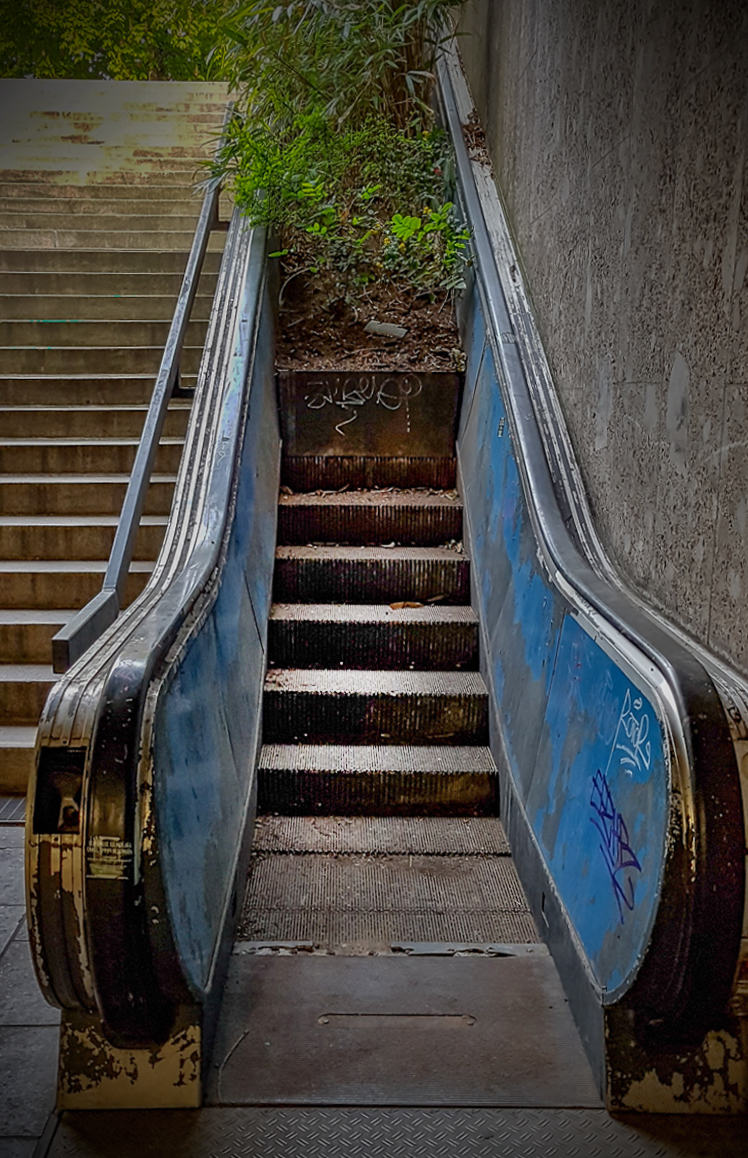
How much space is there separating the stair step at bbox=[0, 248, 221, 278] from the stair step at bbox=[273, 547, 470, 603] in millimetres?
3246

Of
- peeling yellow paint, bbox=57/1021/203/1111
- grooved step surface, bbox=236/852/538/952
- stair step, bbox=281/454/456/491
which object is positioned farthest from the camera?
stair step, bbox=281/454/456/491

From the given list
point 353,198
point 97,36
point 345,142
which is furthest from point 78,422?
point 97,36

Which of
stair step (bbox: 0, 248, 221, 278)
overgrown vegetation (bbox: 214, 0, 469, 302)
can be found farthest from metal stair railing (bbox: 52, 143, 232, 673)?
stair step (bbox: 0, 248, 221, 278)

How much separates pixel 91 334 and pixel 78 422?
1038 millimetres

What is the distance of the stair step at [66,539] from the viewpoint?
166 inches

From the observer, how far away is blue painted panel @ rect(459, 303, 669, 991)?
183 cm

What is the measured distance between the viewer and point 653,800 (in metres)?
1.78

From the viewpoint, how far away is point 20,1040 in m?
2.10

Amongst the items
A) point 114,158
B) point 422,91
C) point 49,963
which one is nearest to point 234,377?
point 49,963

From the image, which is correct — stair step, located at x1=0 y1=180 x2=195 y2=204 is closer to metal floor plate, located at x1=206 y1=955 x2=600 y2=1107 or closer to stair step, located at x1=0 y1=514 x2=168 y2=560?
stair step, located at x1=0 y1=514 x2=168 y2=560

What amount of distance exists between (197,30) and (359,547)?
1231 centimetres

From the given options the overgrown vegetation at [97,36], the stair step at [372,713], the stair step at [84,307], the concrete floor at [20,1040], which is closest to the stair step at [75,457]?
the stair step at [84,307]

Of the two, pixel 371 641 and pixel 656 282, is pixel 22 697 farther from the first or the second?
pixel 656 282

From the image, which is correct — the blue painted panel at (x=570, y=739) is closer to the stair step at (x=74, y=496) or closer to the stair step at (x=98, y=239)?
the stair step at (x=74, y=496)
